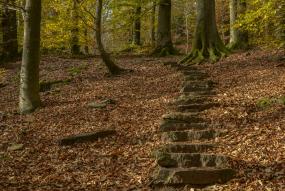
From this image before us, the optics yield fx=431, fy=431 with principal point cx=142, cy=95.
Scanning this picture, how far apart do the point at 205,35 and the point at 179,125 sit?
9.21 metres

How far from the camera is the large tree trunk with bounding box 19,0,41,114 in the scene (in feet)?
42.2

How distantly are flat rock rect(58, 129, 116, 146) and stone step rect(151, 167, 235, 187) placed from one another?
3.23m

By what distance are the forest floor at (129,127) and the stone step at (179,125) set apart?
245 millimetres

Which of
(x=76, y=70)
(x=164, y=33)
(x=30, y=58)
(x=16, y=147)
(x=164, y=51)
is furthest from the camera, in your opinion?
(x=164, y=33)

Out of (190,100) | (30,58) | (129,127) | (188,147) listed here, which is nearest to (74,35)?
(30,58)

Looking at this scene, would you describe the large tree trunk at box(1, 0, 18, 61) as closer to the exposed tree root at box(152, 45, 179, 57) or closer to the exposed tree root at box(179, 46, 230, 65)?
the exposed tree root at box(152, 45, 179, 57)

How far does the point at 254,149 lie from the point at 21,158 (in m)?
4.98

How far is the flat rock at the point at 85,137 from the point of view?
10070 mm

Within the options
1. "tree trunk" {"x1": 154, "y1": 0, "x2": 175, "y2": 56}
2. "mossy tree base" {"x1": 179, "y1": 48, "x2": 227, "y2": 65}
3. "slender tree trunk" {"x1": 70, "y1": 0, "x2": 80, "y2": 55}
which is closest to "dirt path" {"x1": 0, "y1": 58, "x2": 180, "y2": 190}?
"mossy tree base" {"x1": 179, "y1": 48, "x2": 227, "y2": 65}

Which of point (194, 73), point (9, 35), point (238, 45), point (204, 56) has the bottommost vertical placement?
point (194, 73)

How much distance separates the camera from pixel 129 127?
419 inches

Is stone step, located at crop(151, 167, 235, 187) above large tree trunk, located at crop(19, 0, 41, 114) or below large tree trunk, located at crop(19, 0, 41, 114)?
below

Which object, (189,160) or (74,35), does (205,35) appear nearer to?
(74,35)

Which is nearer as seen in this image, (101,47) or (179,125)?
(179,125)
